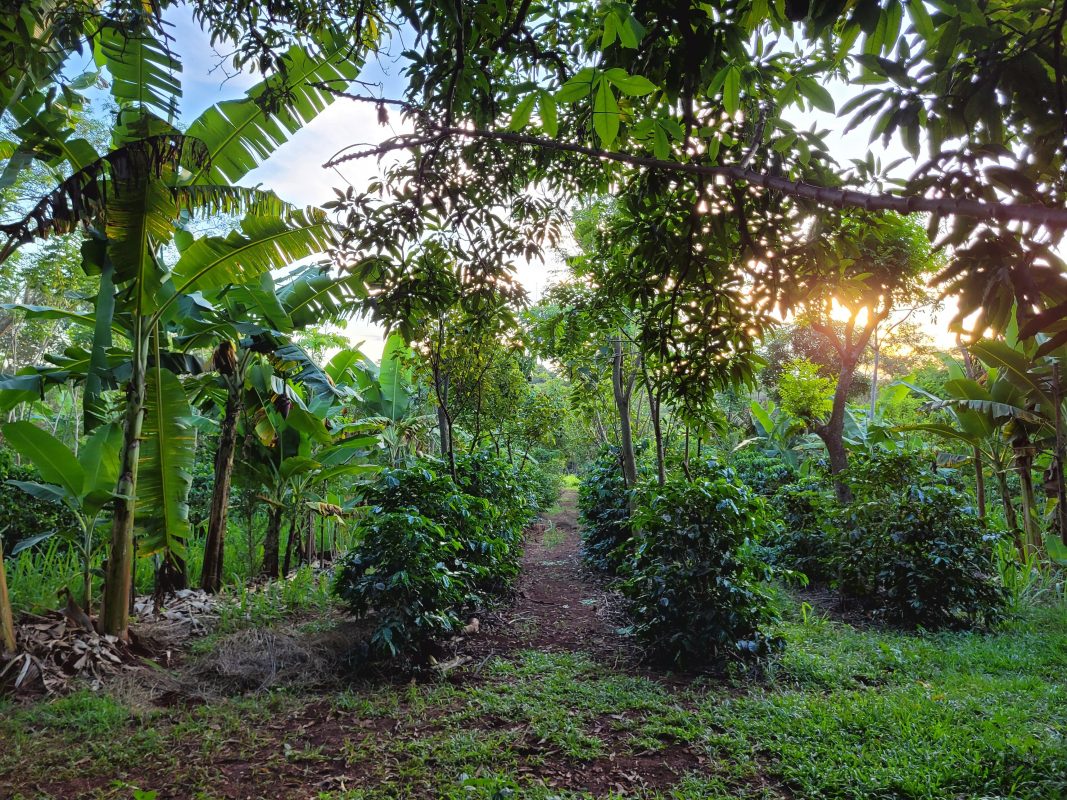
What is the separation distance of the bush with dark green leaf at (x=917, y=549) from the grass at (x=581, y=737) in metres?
1.21

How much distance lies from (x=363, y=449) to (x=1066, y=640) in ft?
25.1

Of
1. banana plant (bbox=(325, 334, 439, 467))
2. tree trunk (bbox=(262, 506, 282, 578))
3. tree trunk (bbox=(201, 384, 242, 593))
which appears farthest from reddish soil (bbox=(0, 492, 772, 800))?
banana plant (bbox=(325, 334, 439, 467))

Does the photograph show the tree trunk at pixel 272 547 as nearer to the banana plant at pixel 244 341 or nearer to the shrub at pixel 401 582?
the banana plant at pixel 244 341

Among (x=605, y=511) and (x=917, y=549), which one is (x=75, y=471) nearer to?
(x=605, y=511)

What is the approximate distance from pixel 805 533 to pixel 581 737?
5.86m

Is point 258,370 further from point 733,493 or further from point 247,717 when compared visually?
point 733,493

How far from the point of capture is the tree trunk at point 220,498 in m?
6.24

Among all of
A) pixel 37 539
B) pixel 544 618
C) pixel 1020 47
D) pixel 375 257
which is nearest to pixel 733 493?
pixel 544 618

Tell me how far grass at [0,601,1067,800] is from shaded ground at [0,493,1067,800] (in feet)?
0.04

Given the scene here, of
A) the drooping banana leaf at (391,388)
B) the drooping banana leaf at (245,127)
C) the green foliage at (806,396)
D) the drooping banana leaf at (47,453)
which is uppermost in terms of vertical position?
the drooping banana leaf at (245,127)

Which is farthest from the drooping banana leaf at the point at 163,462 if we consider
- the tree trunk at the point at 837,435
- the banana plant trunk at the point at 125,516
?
the tree trunk at the point at 837,435

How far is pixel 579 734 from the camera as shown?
3369 mm

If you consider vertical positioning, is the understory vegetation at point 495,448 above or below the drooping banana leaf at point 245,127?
below

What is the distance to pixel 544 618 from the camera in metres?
6.29
